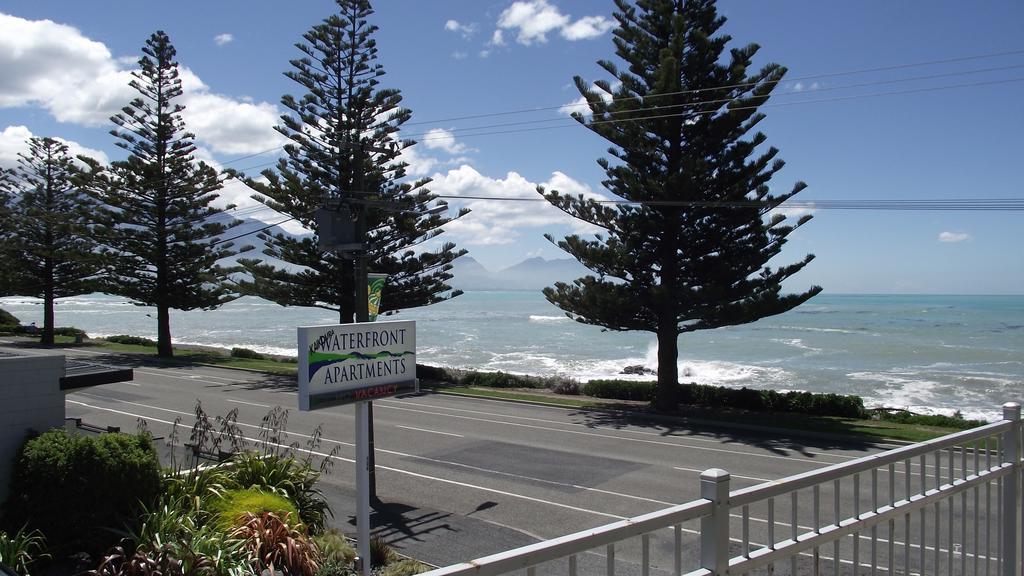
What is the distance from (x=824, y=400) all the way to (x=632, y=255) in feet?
22.9

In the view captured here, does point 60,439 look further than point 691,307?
No

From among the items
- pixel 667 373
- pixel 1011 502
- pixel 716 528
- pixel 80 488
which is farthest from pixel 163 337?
pixel 716 528

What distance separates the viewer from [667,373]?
74.2 ft

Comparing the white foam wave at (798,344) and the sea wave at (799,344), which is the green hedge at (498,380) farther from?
the white foam wave at (798,344)

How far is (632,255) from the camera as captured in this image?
2258cm

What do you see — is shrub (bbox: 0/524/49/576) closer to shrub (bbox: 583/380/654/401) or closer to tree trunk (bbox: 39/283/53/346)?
shrub (bbox: 583/380/654/401)

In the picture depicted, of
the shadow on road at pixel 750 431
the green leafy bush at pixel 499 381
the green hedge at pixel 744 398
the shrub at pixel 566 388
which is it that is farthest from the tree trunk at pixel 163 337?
the shadow on road at pixel 750 431

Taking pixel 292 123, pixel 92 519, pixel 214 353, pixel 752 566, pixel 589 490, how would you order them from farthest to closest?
pixel 214 353, pixel 292 123, pixel 589 490, pixel 92 519, pixel 752 566

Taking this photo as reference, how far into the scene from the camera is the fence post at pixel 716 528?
8.17 feet

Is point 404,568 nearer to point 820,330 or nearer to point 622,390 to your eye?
point 622,390

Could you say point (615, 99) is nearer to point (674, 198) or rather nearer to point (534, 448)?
point (674, 198)

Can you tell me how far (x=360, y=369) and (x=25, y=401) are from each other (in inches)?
148

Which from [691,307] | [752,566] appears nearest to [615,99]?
[691,307]

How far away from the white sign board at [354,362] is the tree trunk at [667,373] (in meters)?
15.6
